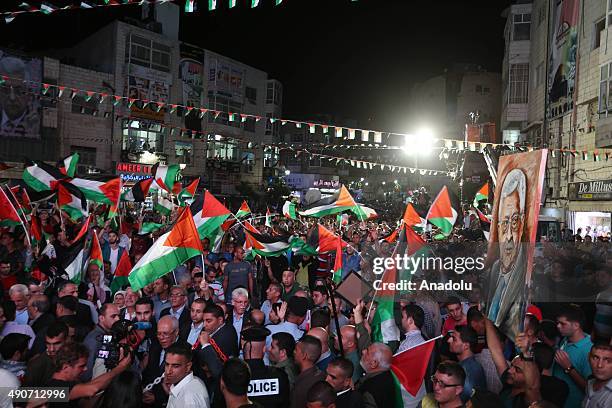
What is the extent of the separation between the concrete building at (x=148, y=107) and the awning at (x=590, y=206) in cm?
1879

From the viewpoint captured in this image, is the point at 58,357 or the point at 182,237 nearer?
the point at 58,357

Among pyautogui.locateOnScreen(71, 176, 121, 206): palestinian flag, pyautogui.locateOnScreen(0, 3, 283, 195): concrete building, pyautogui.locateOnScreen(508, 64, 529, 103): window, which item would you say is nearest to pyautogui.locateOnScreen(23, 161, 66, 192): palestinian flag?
pyautogui.locateOnScreen(71, 176, 121, 206): palestinian flag

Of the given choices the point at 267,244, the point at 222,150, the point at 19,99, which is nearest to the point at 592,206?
the point at 267,244

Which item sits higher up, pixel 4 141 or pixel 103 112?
pixel 103 112

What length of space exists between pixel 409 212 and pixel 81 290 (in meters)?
7.43

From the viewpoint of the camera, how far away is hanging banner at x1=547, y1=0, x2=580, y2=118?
880 inches

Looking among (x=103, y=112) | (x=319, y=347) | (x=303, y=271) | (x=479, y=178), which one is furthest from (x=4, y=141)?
(x=319, y=347)

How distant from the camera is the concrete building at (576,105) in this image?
19828 mm

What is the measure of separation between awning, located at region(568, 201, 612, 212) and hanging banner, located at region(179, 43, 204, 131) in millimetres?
29338

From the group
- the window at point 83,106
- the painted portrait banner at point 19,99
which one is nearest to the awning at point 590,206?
the window at point 83,106

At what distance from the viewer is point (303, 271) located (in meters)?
11.7

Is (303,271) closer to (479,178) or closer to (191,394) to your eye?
(191,394)

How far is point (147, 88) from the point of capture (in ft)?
131

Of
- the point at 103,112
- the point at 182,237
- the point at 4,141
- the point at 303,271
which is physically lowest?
the point at 303,271
